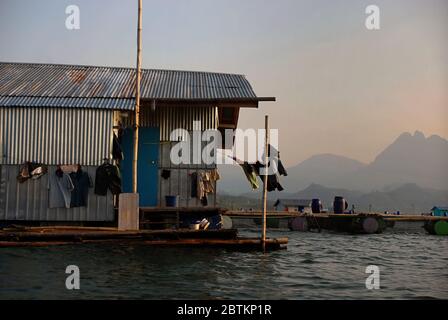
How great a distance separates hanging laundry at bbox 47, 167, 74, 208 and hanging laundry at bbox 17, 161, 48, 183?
0.39 metres

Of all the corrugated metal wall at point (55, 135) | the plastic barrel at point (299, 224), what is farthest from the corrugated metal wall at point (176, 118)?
the plastic barrel at point (299, 224)

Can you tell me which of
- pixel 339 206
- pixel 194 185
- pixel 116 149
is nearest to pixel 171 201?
pixel 194 185

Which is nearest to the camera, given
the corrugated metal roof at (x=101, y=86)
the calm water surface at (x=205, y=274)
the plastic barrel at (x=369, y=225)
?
the calm water surface at (x=205, y=274)

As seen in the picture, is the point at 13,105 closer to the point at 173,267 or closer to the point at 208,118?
the point at 208,118

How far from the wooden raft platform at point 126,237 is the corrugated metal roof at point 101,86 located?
17.4 feet

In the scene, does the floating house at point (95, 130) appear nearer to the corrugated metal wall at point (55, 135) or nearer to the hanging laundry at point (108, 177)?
the corrugated metal wall at point (55, 135)

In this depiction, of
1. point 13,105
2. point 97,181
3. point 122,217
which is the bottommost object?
point 122,217

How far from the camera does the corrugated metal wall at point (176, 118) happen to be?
21.9m

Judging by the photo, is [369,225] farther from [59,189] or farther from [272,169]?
[59,189]

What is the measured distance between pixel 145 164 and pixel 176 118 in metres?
2.49

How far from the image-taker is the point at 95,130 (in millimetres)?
20375
